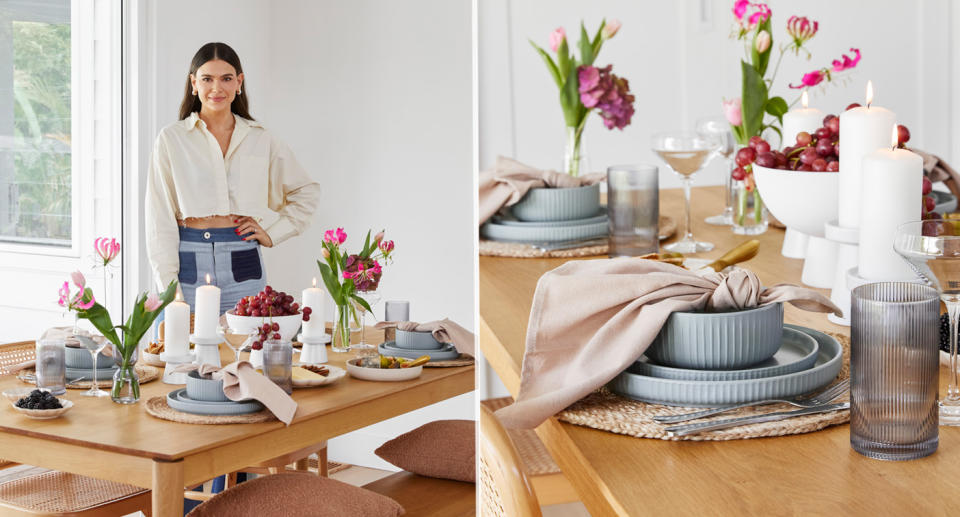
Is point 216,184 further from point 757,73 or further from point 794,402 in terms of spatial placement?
point 757,73

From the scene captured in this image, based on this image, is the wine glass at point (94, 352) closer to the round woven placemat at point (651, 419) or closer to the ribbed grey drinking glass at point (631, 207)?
the round woven placemat at point (651, 419)

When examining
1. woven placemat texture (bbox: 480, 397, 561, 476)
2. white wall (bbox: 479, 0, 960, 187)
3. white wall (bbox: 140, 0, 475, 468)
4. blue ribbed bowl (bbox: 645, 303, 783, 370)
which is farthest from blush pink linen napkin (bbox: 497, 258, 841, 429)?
white wall (bbox: 479, 0, 960, 187)

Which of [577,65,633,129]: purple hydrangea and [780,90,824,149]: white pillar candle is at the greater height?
[577,65,633,129]: purple hydrangea

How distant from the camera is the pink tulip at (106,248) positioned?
996 millimetres

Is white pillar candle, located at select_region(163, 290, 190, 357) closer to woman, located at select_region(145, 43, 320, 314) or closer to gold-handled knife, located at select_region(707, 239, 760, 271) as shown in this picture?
woman, located at select_region(145, 43, 320, 314)

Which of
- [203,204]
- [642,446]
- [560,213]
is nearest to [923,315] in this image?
[642,446]

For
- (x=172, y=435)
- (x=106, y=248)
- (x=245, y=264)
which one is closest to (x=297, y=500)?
(x=172, y=435)

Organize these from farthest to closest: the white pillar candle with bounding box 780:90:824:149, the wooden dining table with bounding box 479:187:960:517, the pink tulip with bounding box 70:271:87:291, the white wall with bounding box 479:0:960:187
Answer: the white wall with bounding box 479:0:960:187 → the white pillar candle with bounding box 780:90:824:149 → the pink tulip with bounding box 70:271:87:291 → the wooden dining table with bounding box 479:187:960:517

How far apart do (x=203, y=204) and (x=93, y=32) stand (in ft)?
1.00

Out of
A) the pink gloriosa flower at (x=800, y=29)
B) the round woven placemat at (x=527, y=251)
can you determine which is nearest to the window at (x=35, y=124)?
the round woven placemat at (x=527, y=251)

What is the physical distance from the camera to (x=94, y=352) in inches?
38.9

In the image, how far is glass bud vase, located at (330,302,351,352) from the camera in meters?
0.92

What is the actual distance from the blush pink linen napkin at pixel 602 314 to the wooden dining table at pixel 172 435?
0.24 m

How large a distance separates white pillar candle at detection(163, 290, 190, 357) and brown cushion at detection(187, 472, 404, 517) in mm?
151
